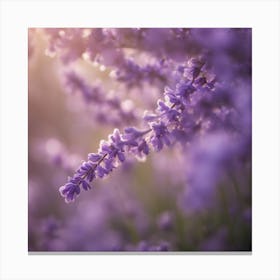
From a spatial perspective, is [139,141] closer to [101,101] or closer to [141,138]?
[141,138]

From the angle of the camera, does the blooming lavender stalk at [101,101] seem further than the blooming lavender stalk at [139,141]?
Yes

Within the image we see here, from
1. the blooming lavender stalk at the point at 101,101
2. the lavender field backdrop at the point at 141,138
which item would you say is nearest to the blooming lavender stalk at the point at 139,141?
the lavender field backdrop at the point at 141,138

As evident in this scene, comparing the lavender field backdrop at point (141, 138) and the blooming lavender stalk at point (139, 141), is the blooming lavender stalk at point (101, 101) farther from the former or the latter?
the blooming lavender stalk at point (139, 141)

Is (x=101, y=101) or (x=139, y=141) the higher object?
(x=101, y=101)

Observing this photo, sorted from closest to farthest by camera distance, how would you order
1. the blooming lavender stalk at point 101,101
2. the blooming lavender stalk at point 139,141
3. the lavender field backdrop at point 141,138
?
the blooming lavender stalk at point 139,141
the lavender field backdrop at point 141,138
the blooming lavender stalk at point 101,101

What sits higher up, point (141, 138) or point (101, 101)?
point (101, 101)

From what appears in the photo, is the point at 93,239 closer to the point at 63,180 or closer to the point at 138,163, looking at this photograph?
the point at 63,180

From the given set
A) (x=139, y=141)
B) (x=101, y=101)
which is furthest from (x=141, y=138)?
(x=101, y=101)

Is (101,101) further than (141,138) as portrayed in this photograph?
Yes

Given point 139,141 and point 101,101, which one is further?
point 101,101
